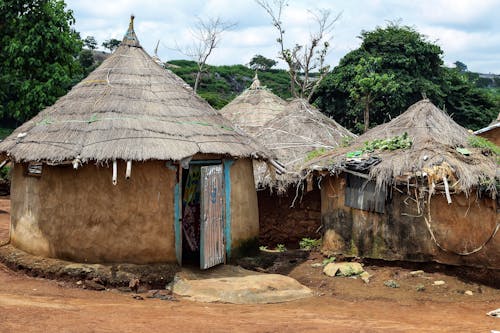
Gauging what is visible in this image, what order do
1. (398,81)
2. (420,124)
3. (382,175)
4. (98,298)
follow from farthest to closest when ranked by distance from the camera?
(398,81), (420,124), (382,175), (98,298)

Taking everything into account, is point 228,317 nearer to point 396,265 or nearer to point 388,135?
point 396,265

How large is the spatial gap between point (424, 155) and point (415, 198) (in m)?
0.78

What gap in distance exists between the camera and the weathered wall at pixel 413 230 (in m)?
9.72

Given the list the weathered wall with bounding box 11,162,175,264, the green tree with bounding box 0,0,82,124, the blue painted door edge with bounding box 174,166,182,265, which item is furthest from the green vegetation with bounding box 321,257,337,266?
the green tree with bounding box 0,0,82,124

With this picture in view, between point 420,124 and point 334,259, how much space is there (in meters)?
3.25

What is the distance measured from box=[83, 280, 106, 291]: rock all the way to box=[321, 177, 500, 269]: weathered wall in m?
4.55

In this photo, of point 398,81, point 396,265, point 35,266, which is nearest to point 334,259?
point 396,265

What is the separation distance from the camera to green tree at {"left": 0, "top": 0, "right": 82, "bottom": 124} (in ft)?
59.5

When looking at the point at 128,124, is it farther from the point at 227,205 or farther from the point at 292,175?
the point at 292,175

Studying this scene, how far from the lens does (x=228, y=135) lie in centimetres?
1062

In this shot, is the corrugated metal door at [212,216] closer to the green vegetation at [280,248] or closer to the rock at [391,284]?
the rock at [391,284]

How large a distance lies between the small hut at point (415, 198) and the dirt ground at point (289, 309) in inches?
18.8

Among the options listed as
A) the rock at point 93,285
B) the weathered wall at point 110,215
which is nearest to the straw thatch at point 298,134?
the weathered wall at point 110,215

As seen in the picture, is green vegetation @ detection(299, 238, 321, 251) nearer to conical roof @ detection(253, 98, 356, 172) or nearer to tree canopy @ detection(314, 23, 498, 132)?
conical roof @ detection(253, 98, 356, 172)
